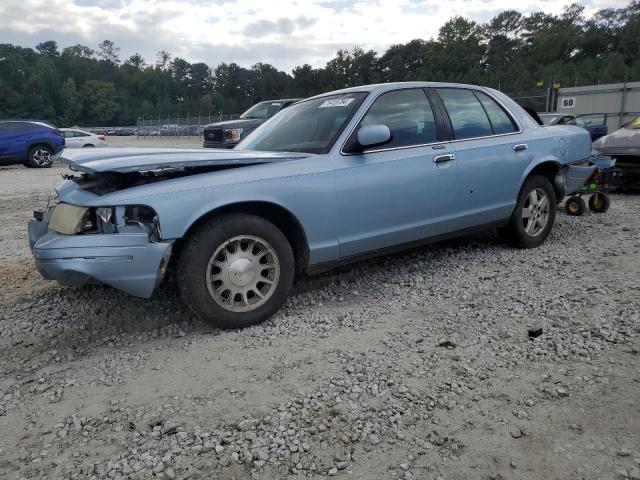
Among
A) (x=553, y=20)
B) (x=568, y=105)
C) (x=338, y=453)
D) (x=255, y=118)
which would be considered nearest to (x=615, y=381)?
(x=338, y=453)

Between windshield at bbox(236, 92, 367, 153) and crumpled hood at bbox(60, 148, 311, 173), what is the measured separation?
251 millimetres

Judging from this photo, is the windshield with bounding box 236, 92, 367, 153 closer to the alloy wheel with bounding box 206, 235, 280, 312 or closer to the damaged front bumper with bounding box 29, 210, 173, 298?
the alloy wheel with bounding box 206, 235, 280, 312

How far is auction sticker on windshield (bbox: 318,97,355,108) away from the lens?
425 centimetres

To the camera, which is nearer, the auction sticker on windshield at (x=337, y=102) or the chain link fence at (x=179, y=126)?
the auction sticker on windshield at (x=337, y=102)

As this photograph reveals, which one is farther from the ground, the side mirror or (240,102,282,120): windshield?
(240,102,282,120): windshield

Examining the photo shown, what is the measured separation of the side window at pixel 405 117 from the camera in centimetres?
417

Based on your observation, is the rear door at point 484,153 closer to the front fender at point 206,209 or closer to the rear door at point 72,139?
the front fender at point 206,209

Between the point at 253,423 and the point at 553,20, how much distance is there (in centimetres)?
10049

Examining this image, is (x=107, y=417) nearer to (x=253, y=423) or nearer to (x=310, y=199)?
(x=253, y=423)

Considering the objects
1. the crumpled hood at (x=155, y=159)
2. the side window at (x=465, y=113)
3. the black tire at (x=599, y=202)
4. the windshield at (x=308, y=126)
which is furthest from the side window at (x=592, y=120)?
the crumpled hood at (x=155, y=159)

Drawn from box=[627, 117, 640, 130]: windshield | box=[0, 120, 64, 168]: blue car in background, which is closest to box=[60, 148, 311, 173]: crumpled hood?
box=[627, 117, 640, 130]: windshield

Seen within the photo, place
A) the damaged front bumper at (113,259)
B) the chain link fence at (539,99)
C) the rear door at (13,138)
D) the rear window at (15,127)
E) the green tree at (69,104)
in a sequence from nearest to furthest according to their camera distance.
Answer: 1. the damaged front bumper at (113,259)
2. the rear door at (13,138)
3. the rear window at (15,127)
4. the chain link fence at (539,99)
5. the green tree at (69,104)

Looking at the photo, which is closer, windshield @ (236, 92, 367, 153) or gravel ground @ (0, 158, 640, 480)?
gravel ground @ (0, 158, 640, 480)

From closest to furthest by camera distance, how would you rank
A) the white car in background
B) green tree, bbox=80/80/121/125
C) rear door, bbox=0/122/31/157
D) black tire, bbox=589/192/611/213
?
black tire, bbox=589/192/611/213
rear door, bbox=0/122/31/157
the white car in background
green tree, bbox=80/80/121/125
